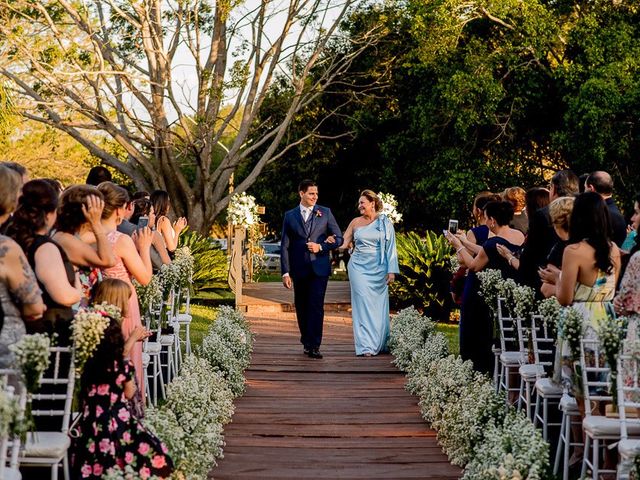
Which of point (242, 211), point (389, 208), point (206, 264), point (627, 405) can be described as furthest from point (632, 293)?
point (242, 211)

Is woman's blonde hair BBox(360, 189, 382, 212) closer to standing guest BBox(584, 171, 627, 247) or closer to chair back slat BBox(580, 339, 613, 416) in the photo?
standing guest BBox(584, 171, 627, 247)

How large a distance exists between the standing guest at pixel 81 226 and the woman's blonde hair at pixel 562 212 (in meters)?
2.93

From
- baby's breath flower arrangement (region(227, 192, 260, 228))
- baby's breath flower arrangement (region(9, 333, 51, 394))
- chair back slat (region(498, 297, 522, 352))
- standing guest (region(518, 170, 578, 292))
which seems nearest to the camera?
baby's breath flower arrangement (region(9, 333, 51, 394))

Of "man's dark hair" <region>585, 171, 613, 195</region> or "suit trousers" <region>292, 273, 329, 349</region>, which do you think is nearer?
"man's dark hair" <region>585, 171, 613, 195</region>

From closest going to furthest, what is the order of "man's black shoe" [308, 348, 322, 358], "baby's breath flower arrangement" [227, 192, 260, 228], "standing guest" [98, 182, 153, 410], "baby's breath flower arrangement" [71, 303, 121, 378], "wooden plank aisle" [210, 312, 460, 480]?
"baby's breath flower arrangement" [71, 303, 121, 378] → "standing guest" [98, 182, 153, 410] → "wooden plank aisle" [210, 312, 460, 480] → "man's black shoe" [308, 348, 322, 358] → "baby's breath flower arrangement" [227, 192, 260, 228]

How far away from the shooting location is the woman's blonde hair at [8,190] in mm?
5066

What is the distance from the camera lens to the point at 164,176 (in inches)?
1027

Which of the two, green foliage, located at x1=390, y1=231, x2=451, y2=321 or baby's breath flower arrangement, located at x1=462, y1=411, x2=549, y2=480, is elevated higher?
green foliage, located at x1=390, y1=231, x2=451, y2=321

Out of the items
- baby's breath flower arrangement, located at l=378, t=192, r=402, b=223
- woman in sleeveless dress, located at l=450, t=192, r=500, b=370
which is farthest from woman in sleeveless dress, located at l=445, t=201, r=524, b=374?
baby's breath flower arrangement, located at l=378, t=192, r=402, b=223

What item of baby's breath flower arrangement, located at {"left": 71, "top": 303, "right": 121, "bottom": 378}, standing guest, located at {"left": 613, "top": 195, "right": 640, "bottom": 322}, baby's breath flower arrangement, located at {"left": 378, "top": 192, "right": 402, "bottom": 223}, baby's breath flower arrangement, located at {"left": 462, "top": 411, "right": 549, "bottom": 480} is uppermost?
baby's breath flower arrangement, located at {"left": 378, "top": 192, "right": 402, "bottom": 223}

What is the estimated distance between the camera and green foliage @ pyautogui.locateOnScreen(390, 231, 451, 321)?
1664cm

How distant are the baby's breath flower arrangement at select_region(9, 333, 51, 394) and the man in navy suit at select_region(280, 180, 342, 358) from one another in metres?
7.50

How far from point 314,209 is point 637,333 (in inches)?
275

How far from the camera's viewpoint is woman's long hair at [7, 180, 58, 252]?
5.35m
